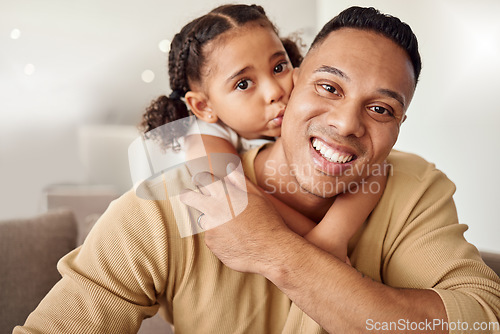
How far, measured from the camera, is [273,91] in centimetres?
133

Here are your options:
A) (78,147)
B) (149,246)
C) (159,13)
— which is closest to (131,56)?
(159,13)

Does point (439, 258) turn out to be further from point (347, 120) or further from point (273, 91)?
point (273, 91)

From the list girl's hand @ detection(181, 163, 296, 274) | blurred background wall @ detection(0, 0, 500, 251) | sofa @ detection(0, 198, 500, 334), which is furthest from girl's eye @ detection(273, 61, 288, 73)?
blurred background wall @ detection(0, 0, 500, 251)

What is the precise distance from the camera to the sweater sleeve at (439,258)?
980 mm

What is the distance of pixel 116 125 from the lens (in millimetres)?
3629

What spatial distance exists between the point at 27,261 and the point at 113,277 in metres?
0.77

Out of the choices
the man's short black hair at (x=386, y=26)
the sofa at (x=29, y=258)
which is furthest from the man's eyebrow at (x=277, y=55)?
the sofa at (x=29, y=258)

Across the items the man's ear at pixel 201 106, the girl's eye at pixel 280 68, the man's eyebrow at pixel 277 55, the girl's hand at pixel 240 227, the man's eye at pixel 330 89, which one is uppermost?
the man's eyebrow at pixel 277 55

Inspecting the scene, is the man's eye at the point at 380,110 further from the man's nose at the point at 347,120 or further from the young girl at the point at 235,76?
the young girl at the point at 235,76

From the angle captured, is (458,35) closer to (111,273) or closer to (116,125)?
(111,273)

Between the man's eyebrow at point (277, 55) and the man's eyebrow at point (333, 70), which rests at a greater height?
the man's eyebrow at point (277, 55)

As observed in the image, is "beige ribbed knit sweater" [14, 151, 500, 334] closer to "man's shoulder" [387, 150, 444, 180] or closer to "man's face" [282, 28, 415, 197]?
"man's shoulder" [387, 150, 444, 180]

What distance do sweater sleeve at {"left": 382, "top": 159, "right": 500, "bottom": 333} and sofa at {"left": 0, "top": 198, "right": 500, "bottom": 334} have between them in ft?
1.15

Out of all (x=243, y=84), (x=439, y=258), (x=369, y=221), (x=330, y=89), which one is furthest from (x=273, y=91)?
(x=439, y=258)
